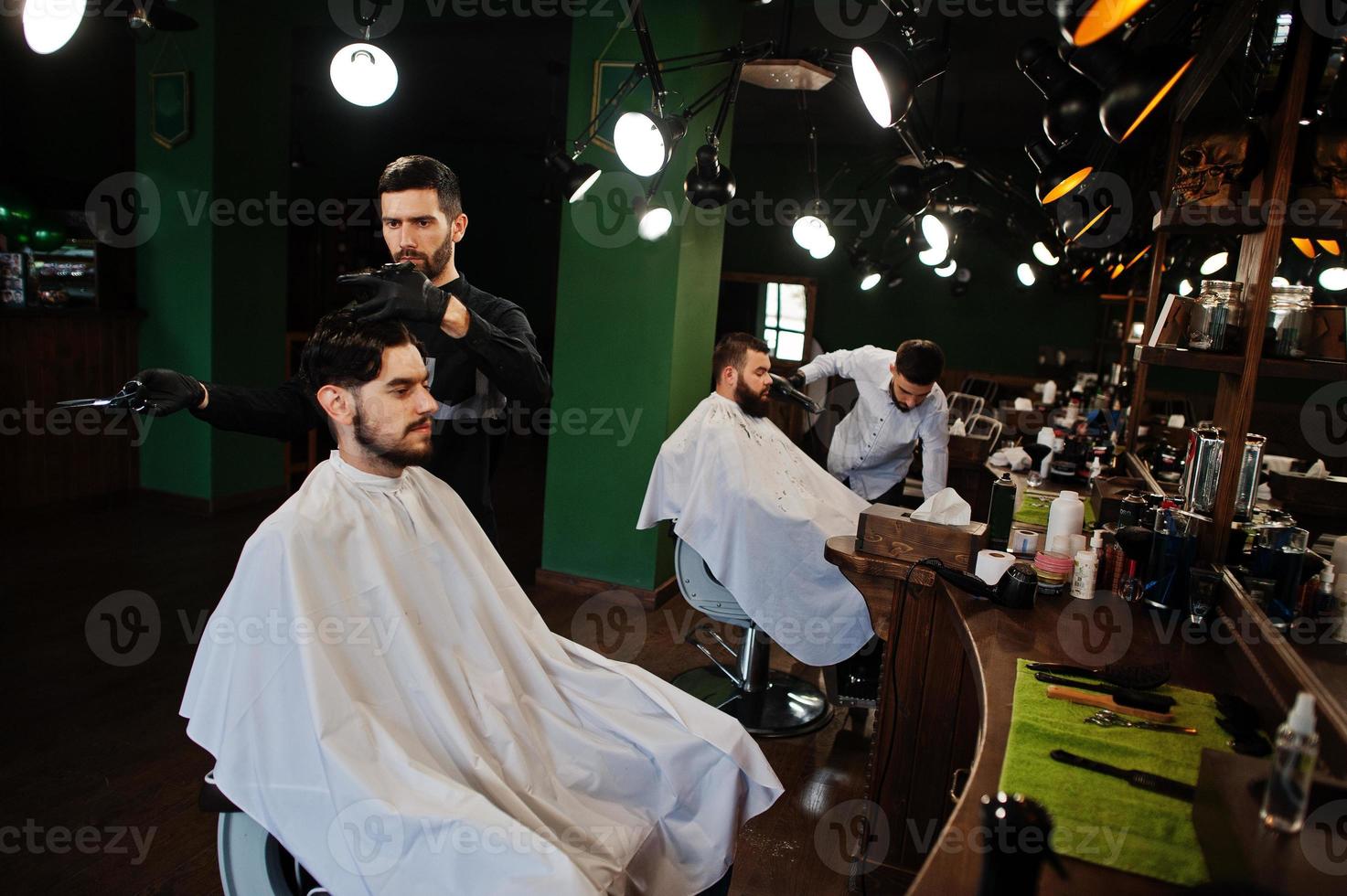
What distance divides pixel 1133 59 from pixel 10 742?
3234mm

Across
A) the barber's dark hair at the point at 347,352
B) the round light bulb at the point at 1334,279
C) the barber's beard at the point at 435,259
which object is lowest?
the barber's dark hair at the point at 347,352

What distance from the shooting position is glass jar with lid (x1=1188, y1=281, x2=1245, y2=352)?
6.40ft

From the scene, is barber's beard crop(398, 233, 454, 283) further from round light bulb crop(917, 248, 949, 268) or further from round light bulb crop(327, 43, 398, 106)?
round light bulb crop(917, 248, 949, 268)

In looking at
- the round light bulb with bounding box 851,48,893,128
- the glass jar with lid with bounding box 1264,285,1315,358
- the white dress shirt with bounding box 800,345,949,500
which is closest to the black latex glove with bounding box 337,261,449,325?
the round light bulb with bounding box 851,48,893,128

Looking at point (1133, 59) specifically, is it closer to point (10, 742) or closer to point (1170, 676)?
point (1170, 676)

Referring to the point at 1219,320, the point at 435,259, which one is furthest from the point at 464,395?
the point at 1219,320

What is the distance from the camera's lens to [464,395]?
2082 millimetres

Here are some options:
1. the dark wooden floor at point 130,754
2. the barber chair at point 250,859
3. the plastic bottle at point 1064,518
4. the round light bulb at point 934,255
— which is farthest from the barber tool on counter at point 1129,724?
the round light bulb at point 934,255

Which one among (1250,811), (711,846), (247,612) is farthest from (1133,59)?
(247,612)

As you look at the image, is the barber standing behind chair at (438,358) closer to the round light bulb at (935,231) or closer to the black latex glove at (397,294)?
the black latex glove at (397,294)

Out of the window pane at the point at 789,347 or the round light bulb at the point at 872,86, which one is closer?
the round light bulb at the point at 872,86

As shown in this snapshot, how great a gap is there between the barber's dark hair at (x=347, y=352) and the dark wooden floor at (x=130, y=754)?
1290mm

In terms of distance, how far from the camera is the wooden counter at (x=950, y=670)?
1558 mm

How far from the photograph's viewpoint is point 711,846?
58.2 inches
